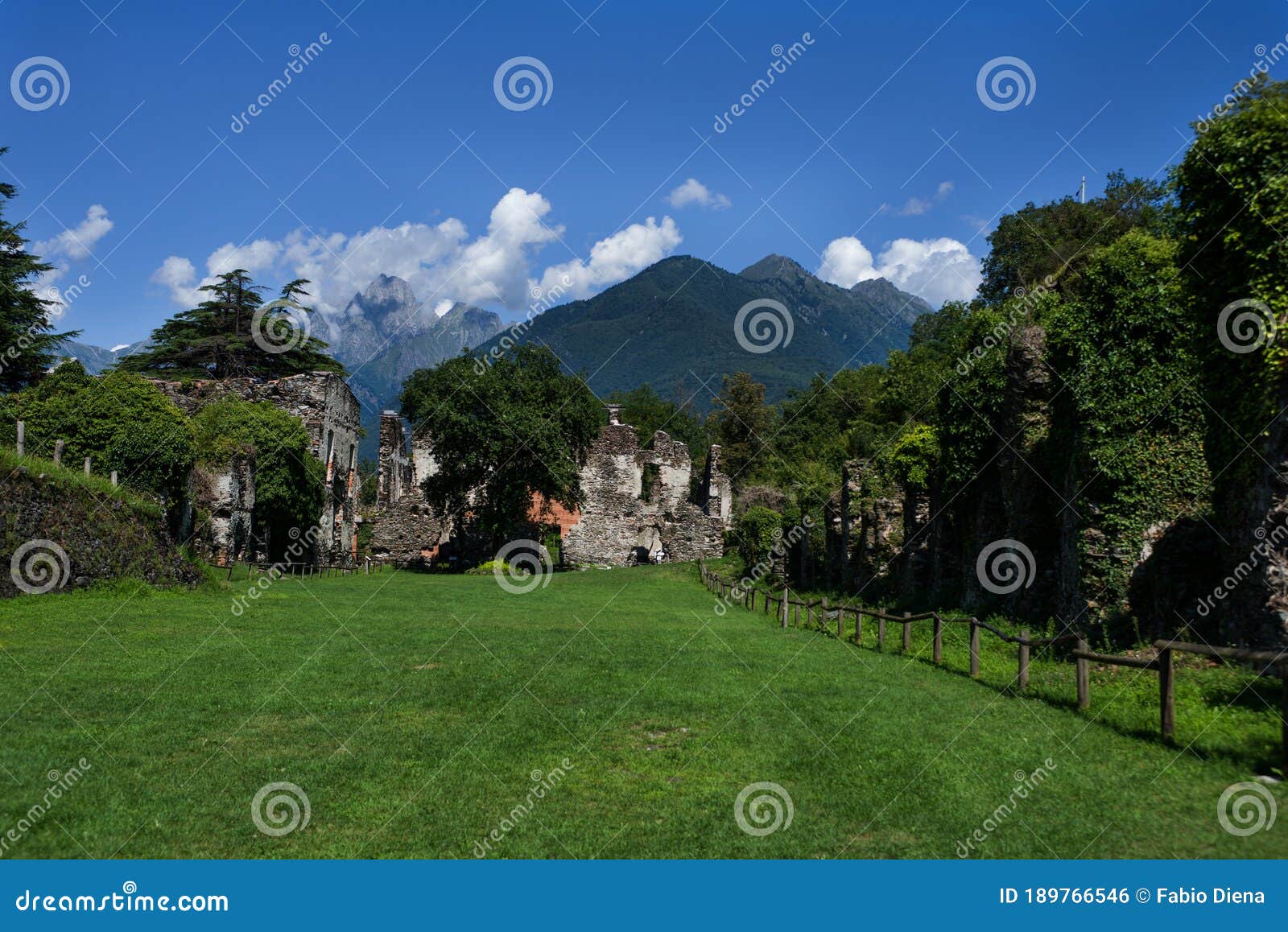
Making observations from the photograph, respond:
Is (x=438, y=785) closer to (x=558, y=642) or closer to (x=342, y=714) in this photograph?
(x=342, y=714)

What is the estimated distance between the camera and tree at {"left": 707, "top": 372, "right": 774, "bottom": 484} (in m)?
75.1

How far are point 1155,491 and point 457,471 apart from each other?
3310 centimetres

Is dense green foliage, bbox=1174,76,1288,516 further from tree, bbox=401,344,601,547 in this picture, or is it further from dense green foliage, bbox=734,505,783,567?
tree, bbox=401,344,601,547

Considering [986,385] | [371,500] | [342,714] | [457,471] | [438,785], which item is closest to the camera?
[438,785]

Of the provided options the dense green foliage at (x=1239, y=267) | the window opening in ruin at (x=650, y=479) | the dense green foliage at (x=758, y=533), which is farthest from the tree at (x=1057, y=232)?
the dense green foliage at (x=1239, y=267)

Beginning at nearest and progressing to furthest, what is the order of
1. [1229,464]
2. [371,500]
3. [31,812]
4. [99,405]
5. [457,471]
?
1. [31,812]
2. [1229,464]
3. [99,405]
4. [457,471]
5. [371,500]

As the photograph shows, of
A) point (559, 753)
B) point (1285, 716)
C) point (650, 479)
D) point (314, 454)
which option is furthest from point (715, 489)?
point (1285, 716)

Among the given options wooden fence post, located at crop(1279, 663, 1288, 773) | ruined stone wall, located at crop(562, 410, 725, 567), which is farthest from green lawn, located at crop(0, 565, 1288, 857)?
ruined stone wall, located at crop(562, 410, 725, 567)

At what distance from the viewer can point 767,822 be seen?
6496 mm

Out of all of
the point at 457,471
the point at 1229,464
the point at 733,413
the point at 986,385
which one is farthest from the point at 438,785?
the point at 733,413

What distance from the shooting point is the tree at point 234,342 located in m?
54.3

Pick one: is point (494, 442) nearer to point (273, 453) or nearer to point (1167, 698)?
point (273, 453)

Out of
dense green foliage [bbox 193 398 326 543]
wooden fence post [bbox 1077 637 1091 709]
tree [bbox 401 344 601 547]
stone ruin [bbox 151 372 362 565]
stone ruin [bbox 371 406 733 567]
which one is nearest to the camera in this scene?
wooden fence post [bbox 1077 637 1091 709]

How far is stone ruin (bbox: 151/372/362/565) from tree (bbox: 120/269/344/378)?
984 centimetres
